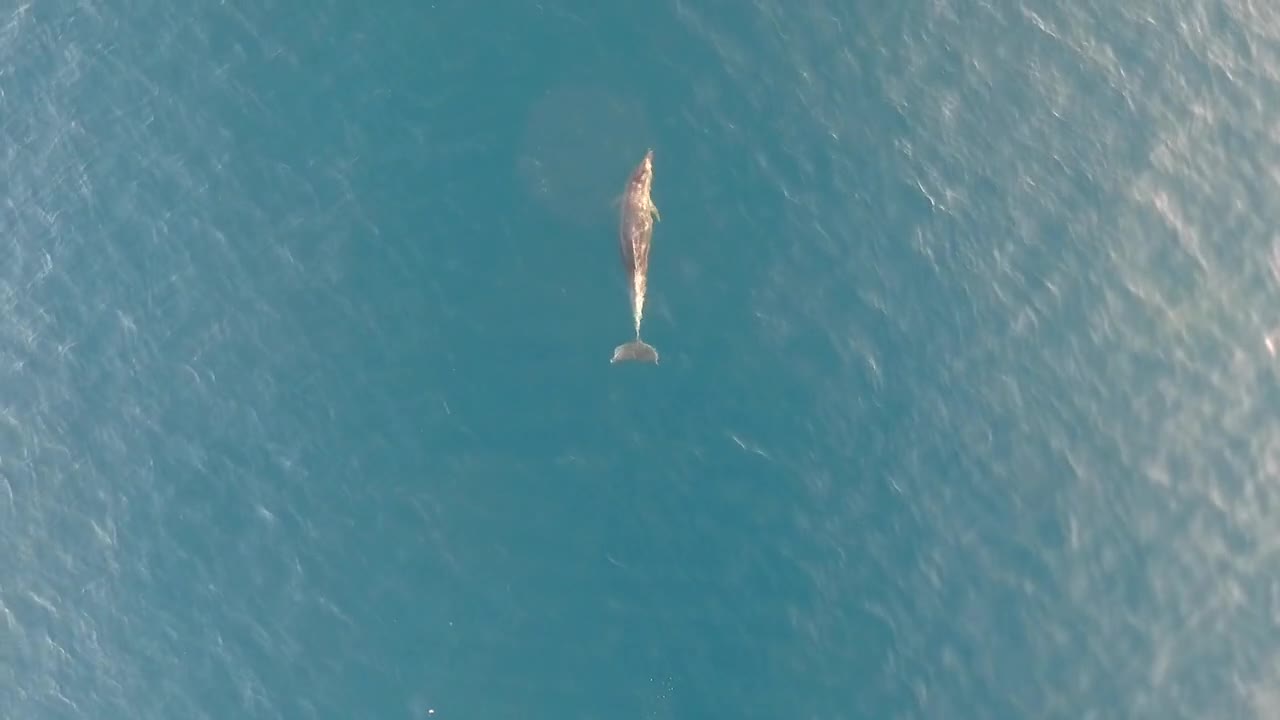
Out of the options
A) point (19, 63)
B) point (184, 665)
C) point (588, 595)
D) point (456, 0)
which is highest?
point (456, 0)

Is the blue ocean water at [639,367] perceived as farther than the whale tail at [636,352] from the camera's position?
No

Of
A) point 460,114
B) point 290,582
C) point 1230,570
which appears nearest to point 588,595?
point 290,582

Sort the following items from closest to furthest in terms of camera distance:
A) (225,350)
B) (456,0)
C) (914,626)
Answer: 1. (914,626)
2. (225,350)
3. (456,0)

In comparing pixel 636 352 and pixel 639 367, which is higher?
pixel 636 352

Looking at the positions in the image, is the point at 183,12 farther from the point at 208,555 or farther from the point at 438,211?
the point at 208,555

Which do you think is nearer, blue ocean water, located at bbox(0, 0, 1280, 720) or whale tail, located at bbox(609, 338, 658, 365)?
blue ocean water, located at bbox(0, 0, 1280, 720)

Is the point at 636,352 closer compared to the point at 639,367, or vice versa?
the point at 636,352

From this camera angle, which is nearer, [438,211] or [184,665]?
[184,665]

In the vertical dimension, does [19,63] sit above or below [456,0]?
below
